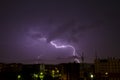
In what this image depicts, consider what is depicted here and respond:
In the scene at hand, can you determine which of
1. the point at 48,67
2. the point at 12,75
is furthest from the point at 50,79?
the point at 48,67

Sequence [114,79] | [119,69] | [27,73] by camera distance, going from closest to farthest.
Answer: [27,73] < [114,79] < [119,69]

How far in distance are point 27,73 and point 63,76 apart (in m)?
6.98

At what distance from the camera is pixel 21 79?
1598 inches

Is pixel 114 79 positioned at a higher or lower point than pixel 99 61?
lower

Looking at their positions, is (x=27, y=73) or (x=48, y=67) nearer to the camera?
(x=27, y=73)

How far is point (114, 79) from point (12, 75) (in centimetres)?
3024

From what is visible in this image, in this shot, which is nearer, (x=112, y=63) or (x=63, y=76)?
(x=63, y=76)

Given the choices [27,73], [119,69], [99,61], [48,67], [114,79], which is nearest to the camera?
[27,73]

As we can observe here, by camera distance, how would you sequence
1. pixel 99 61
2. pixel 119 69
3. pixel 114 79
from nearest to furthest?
pixel 114 79 < pixel 119 69 < pixel 99 61

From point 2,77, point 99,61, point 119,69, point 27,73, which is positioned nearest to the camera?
point 2,77

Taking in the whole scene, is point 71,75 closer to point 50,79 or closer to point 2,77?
point 50,79

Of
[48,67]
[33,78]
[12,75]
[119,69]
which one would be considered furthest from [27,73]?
[48,67]

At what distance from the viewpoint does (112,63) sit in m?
82.6

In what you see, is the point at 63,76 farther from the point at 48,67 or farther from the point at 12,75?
the point at 48,67
